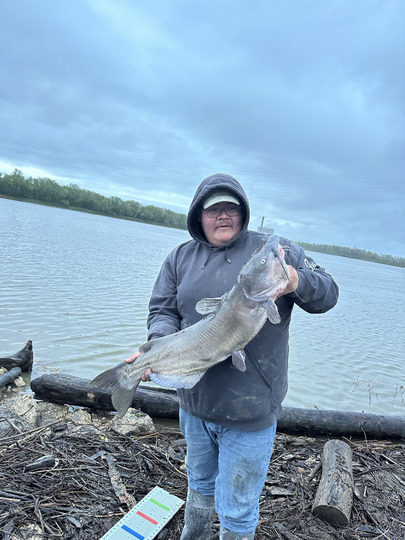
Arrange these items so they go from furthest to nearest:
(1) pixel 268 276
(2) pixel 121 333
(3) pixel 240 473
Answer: (2) pixel 121 333 < (3) pixel 240 473 < (1) pixel 268 276

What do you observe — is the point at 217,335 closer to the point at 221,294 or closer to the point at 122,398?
the point at 221,294

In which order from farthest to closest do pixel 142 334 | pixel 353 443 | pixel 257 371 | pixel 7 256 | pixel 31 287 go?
pixel 7 256, pixel 31 287, pixel 142 334, pixel 353 443, pixel 257 371

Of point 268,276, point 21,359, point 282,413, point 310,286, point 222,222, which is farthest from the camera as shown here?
point 21,359

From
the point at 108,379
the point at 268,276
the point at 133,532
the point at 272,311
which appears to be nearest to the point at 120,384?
the point at 108,379

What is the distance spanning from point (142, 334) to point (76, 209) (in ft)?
333

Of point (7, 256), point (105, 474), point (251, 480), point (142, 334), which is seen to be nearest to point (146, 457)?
point (105, 474)

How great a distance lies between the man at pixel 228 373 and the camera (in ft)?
8.63

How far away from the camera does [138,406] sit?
247 inches

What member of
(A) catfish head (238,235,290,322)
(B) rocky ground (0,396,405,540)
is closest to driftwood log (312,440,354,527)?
(B) rocky ground (0,396,405,540)

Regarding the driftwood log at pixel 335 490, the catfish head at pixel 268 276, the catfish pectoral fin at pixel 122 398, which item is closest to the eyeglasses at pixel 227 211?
the catfish head at pixel 268 276

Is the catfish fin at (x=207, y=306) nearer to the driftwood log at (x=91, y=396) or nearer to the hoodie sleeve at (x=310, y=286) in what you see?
the hoodie sleeve at (x=310, y=286)

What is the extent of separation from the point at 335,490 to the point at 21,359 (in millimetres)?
6421

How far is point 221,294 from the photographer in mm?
2811

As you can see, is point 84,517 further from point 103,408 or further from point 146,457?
point 103,408
